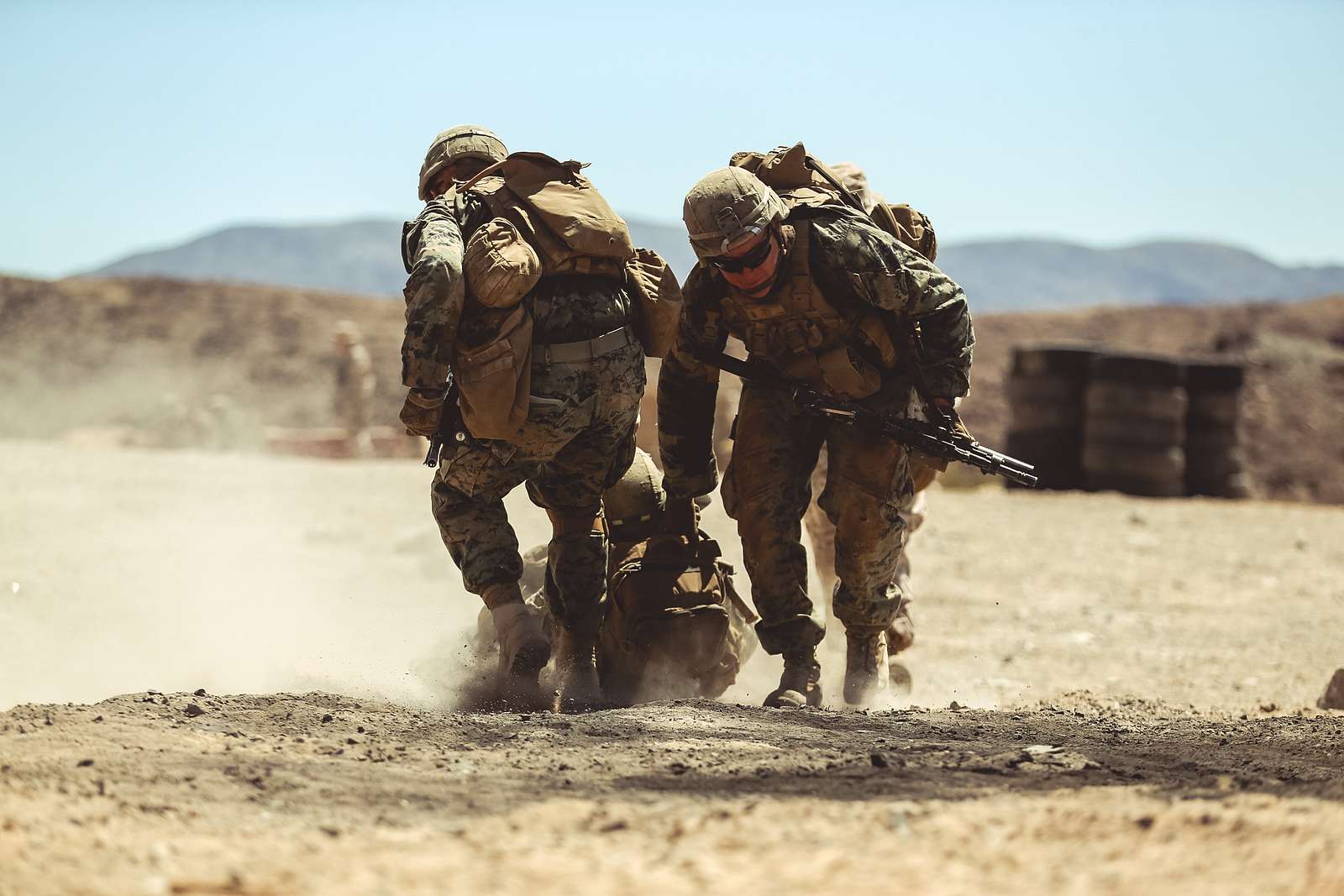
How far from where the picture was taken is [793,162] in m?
5.24

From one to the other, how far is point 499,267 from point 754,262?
89 centimetres

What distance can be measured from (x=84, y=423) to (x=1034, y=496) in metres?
17.7

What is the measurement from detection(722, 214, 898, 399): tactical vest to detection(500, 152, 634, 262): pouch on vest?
500 mm

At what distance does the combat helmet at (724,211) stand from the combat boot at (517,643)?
1387mm

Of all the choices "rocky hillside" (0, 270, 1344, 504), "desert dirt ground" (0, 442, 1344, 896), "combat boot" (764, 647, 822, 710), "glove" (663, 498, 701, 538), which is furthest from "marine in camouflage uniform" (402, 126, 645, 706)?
"rocky hillside" (0, 270, 1344, 504)

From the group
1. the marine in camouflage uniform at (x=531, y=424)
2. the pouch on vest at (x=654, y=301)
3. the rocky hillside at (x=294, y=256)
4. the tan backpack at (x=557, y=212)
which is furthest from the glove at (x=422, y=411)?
the rocky hillside at (x=294, y=256)

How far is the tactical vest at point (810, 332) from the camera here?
5020 millimetres

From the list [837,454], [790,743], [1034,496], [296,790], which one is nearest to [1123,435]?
[1034,496]

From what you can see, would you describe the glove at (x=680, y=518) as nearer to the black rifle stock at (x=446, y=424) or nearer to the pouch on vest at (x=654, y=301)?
the pouch on vest at (x=654, y=301)

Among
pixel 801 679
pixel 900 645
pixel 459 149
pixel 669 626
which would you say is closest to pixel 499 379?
pixel 459 149

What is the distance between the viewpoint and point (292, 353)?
1400 inches

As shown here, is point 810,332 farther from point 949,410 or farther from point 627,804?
point 627,804

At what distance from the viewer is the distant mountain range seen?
223ft

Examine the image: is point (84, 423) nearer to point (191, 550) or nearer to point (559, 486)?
point (191, 550)
